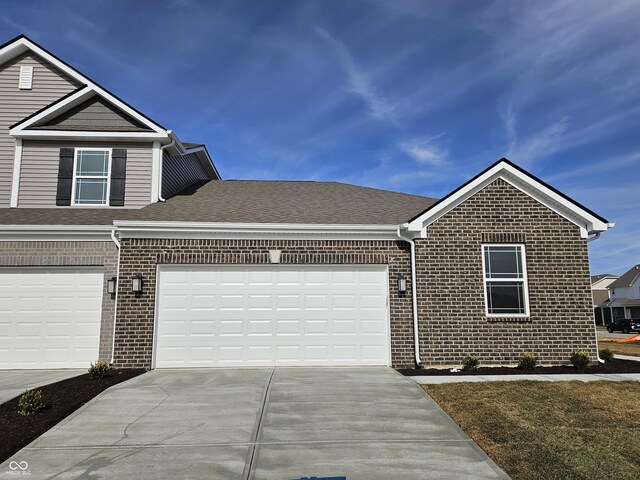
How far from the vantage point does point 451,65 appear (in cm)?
1349

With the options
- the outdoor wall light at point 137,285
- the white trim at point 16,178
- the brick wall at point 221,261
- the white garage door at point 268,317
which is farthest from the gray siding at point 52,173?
the white garage door at point 268,317

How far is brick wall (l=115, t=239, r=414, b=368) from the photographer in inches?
413

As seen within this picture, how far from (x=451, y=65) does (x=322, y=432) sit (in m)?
11.4

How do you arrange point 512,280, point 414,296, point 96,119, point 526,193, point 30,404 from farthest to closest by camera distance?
point 96,119, point 526,193, point 512,280, point 414,296, point 30,404

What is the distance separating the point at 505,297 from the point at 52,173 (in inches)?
503

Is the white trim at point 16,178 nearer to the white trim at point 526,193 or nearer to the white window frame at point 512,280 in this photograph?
the white trim at point 526,193

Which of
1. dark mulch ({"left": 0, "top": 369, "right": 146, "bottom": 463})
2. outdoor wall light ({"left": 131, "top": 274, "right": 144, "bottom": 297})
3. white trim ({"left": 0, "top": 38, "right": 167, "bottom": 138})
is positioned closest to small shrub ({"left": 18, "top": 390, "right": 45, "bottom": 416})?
dark mulch ({"left": 0, "top": 369, "right": 146, "bottom": 463})

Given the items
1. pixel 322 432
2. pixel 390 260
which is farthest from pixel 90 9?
pixel 322 432

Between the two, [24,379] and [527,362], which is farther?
[527,362]

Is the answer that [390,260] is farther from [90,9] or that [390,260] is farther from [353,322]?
[90,9]

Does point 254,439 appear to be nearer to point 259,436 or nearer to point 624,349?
point 259,436

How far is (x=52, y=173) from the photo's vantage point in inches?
513

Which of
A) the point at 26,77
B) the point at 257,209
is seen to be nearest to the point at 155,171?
the point at 257,209

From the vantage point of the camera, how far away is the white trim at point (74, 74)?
13.2 metres
